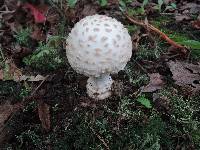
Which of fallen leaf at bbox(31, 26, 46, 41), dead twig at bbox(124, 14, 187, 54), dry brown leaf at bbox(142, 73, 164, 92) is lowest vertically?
dry brown leaf at bbox(142, 73, 164, 92)

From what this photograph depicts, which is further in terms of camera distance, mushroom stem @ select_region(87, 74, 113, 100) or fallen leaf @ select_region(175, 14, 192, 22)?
fallen leaf @ select_region(175, 14, 192, 22)

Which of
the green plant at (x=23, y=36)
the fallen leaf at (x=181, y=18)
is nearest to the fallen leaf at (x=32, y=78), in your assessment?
the green plant at (x=23, y=36)

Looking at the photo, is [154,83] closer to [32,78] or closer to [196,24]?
[196,24]

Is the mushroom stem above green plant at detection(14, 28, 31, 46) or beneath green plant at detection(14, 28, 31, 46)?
beneath

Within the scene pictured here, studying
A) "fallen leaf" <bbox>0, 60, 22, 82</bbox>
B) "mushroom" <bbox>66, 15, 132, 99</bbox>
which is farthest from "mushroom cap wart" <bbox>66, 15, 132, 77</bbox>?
"fallen leaf" <bbox>0, 60, 22, 82</bbox>

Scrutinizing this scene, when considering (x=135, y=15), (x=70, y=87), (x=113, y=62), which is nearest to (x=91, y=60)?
(x=113, y=62)

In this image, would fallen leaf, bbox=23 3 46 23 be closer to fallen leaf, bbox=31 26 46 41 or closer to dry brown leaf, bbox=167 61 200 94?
fallen leaf, bbox=31 26 46 41
